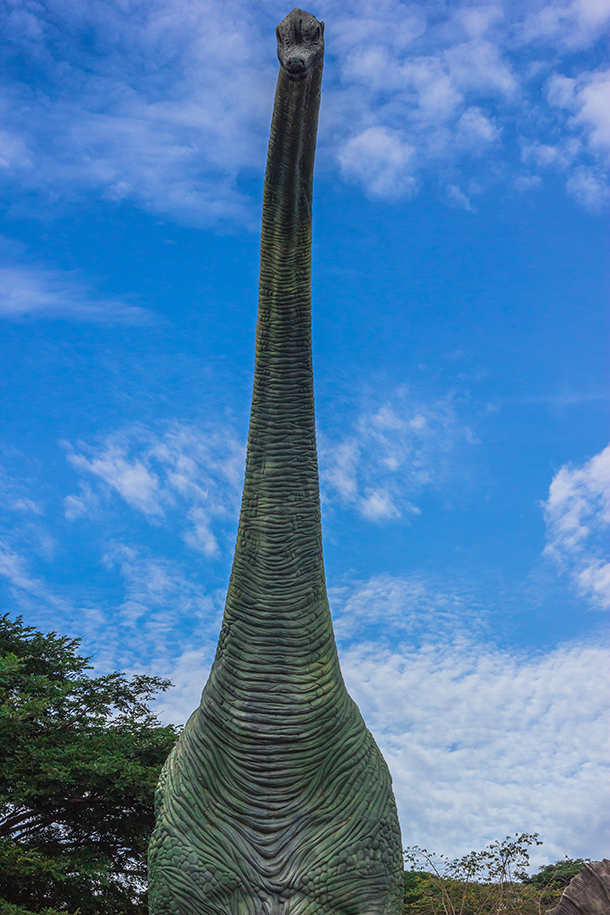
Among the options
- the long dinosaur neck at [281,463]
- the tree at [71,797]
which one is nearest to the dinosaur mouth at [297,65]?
the long dinosaur neck at [281,463]

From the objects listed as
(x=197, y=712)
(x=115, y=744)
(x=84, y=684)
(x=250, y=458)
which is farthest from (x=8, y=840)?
(x=250, y=458)

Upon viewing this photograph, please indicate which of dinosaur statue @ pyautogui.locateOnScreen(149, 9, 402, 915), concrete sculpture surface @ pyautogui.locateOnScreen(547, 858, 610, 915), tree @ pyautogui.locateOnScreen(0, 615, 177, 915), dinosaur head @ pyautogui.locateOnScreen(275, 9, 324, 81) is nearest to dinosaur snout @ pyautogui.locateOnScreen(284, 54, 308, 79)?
dinosaur head @ pyautogui.locateOnScreen(275, 9, 324, 81)

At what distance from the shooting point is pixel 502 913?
12547 mm

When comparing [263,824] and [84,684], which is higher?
[84,684]

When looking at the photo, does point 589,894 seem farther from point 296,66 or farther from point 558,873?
point 558,873

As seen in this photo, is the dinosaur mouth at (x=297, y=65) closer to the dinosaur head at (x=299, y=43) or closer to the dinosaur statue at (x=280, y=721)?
the dinosaur head at (x=299, y=43)

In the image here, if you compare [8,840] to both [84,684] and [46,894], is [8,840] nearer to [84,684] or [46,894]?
[46,894]

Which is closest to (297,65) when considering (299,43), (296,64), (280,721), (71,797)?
(296,64)

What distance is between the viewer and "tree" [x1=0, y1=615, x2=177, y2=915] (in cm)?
1220

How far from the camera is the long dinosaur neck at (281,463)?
5.35 meters

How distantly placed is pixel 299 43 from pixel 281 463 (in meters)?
2.28

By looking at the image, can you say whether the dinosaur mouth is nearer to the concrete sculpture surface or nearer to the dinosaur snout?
the dinosaur snout

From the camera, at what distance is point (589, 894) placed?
17.5ft

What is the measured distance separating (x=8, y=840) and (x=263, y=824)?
875 centimetres
